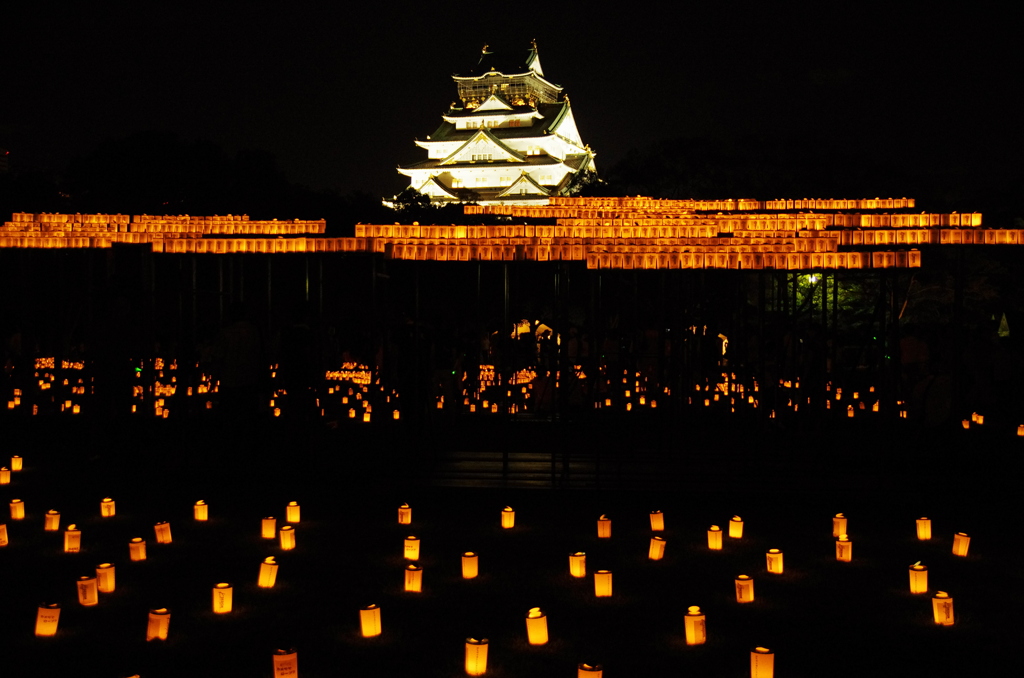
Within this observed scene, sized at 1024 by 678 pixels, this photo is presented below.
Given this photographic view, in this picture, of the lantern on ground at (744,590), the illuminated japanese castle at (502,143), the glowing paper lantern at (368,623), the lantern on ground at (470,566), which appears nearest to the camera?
the glowing paper lantern at (368,623)

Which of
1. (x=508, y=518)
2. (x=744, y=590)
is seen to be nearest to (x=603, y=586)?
(x=744, y=590)

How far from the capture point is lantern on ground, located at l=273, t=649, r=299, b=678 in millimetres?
3959

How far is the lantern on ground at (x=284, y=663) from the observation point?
396cm

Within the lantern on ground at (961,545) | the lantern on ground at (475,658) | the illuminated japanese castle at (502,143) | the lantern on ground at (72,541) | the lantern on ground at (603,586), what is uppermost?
the illuminated japanese castle at (502,143)

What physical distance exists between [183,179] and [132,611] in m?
24.1

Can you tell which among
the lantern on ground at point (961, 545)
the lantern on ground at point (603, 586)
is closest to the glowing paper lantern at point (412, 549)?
the lantern on ground at point (603, 586)

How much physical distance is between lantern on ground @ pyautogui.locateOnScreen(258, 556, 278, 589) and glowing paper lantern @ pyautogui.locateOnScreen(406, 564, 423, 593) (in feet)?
2.41

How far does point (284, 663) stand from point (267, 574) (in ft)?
4.95

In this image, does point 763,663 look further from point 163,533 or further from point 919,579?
point 163,533

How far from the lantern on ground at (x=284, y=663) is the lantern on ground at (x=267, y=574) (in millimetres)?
1460

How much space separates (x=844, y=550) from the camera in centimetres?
598

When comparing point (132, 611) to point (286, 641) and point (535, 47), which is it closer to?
point (286, 641)

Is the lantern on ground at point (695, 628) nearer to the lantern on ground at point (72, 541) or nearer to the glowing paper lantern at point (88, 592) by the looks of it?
the glowing paper lantern at point (88, 592)

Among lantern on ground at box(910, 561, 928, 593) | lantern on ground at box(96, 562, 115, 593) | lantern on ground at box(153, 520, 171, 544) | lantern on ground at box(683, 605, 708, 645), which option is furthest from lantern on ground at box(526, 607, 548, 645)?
lantern on ground at box(153, 520, 171, 544)
